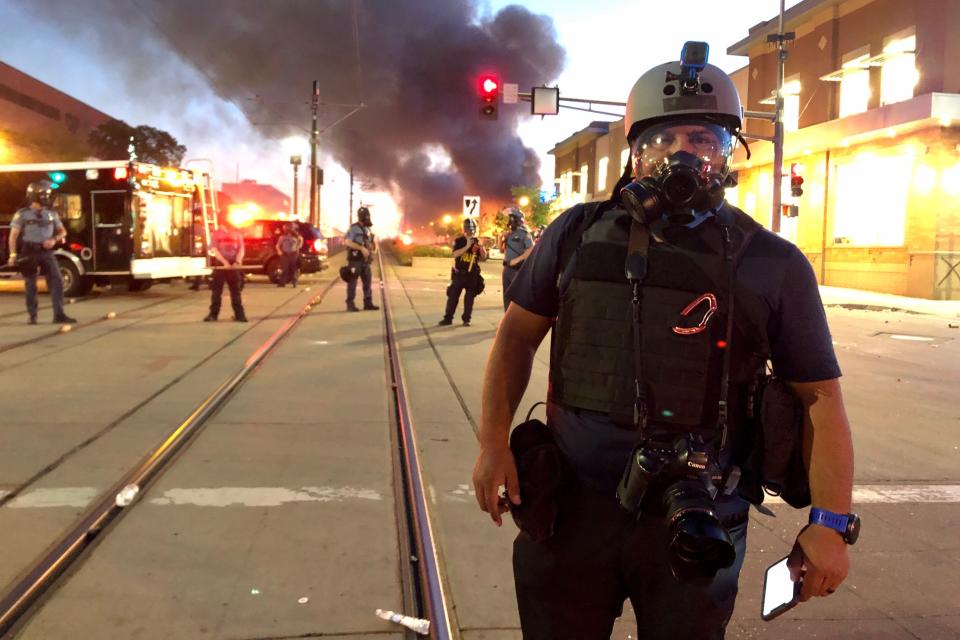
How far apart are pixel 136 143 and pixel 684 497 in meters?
65.6

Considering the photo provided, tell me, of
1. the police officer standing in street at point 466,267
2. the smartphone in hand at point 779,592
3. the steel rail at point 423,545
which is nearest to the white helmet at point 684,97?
the smartphone in hand at point 779,592

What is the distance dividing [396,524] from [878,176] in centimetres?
2457

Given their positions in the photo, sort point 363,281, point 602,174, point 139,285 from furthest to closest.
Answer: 1. point 602,174
2. point 139,285
3. point 363,281

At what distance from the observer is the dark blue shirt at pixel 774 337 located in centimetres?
167

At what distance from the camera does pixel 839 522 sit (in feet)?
5.38

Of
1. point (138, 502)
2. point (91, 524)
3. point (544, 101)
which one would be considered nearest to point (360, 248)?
point (544, 101)

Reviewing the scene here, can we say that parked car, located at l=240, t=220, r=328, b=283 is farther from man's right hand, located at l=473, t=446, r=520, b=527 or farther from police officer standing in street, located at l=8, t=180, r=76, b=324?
man's right hand, located at l=473, t=446, r=520, b=527

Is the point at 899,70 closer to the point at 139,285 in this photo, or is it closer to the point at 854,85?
the point at 854,85

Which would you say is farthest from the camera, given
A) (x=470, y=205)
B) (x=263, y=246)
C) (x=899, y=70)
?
(x=899, y=70)

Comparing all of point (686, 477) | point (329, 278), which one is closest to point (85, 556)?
point (686, 477)

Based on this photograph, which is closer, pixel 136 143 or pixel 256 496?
pixel 256 496

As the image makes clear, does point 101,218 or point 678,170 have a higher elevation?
point 101,218

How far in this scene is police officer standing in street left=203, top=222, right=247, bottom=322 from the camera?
1227cm

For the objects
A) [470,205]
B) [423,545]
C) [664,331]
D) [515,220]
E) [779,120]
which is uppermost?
[779,120]
